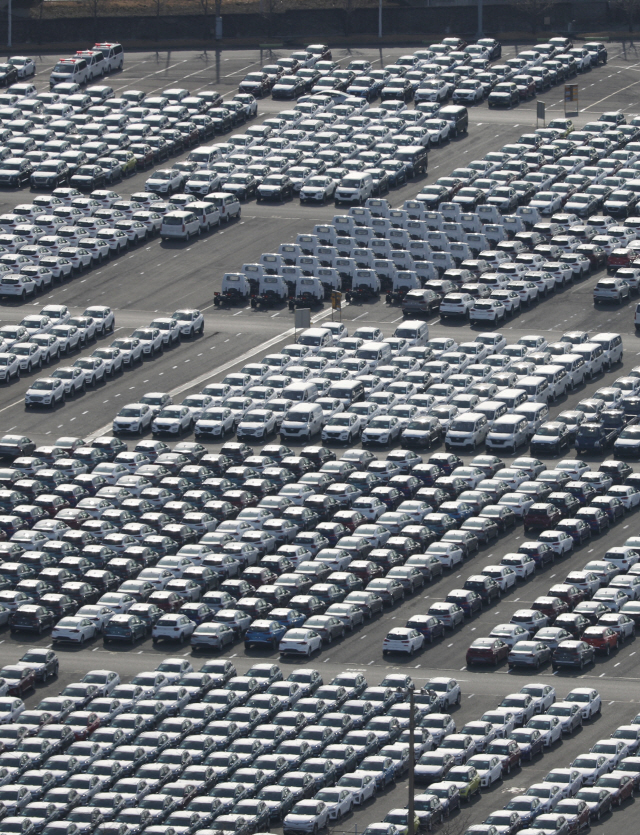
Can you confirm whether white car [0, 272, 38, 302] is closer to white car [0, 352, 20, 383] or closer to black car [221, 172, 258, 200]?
white car [0, 352, 20, 383]

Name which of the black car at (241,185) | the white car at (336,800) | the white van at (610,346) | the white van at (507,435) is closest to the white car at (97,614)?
the white car at (336,800)

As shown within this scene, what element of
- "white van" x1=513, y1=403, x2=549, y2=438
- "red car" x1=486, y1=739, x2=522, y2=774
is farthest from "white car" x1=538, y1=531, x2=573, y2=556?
"red car" x1=486, y1=739, x2=522, y2=774

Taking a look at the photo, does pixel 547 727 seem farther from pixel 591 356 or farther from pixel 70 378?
pixel 70 378

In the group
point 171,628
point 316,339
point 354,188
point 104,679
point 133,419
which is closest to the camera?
point 104,679

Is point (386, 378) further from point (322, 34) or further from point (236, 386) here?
point (322, 34)

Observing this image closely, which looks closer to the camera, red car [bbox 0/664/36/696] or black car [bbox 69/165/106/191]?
red car [bbox 0/664/36/696]

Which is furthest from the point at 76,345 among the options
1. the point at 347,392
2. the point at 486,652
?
the point at 486,652

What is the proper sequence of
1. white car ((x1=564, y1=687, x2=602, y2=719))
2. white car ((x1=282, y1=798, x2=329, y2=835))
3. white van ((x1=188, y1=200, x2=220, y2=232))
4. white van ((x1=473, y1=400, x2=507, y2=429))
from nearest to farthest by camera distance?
white car ((x1=282, y1=798, x2=329, y2=835)) → white car ((x1=564, y1=687, x2=602, y2=719)) → white van ((x1=473, y1=400, x2=507, y2=429)) → white van ((x1=188, y1=200, x2=220, y2=232))
